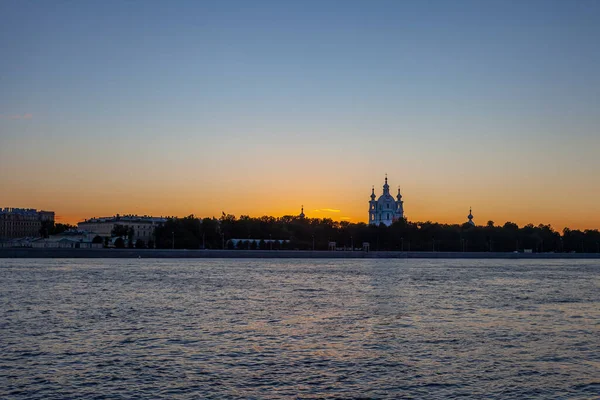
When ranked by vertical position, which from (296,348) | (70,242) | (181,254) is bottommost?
(296,348)

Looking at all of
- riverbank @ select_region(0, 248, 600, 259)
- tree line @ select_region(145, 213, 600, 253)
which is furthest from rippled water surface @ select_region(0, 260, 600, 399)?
tree line @ select_region(145, 213, 600, 253)

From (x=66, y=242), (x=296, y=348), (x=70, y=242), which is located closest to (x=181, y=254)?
(x=70, y=242)

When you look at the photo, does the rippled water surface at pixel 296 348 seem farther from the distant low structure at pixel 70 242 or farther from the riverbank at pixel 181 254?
the distant low structure at pixel 70 242

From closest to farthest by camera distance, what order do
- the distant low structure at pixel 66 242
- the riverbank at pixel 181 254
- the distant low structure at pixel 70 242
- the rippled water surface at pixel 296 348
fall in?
the rippled water surface at pixel 296 348
the riverbank at pixel 181 254
the distant low structure at pixel 66 242
the distant low structure at pixel 70 242

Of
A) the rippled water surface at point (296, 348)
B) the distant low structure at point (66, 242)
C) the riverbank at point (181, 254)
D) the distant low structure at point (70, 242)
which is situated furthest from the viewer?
the distant low structure at point (70, 242)

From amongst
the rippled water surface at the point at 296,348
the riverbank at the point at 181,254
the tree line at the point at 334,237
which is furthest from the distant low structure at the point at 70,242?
the rippled water surface at the point at 296,348

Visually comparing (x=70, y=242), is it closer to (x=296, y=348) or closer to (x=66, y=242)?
(x=66, y=242)

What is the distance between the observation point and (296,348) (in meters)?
23.0

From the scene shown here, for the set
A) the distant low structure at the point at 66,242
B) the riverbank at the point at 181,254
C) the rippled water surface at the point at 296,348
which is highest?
the distant low structure at the point at 66,242

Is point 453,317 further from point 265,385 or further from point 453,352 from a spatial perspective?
point 265,385

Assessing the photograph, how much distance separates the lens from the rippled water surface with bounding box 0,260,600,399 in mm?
17609

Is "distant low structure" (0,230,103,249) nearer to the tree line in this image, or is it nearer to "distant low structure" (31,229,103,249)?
"distant low structure" (31,229,103,249)

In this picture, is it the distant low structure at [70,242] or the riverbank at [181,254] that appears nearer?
the riverbank at [181,254]

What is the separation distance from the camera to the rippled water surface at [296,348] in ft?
57.8
